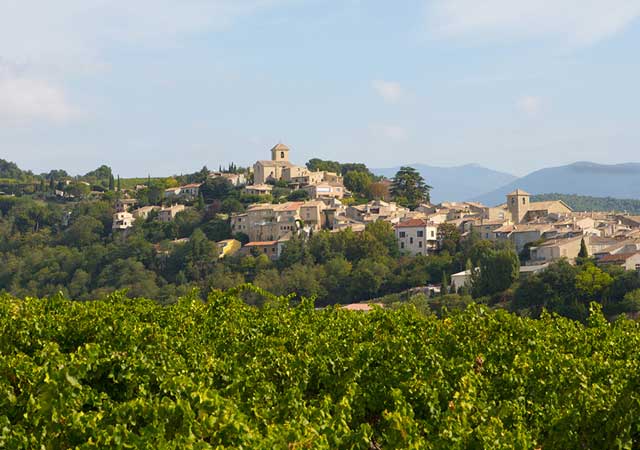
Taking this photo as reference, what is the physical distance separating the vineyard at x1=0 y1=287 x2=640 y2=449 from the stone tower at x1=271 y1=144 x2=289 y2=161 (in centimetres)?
9616

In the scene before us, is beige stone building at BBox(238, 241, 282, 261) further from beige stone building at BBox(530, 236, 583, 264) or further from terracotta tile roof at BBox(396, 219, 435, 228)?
beige stone building at BBox(530, 236, 583, 264)

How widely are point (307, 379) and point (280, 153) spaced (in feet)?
337

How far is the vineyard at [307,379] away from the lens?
1028 cm

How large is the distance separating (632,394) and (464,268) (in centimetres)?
6345

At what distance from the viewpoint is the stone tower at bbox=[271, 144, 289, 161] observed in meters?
116

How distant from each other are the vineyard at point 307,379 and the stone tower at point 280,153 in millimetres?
96159

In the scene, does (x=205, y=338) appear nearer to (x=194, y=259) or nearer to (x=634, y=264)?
(x=634, y=264)

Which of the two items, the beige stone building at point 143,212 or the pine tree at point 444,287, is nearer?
the pine tree at point 444,287

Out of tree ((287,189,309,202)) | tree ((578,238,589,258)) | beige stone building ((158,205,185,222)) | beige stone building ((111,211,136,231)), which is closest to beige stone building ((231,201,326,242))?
tree ((287,189,309,202))

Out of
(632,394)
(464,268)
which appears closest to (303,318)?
(632,394)

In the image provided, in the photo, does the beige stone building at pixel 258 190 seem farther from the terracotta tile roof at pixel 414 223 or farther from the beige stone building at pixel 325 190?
the terracotta tile roof at pixel 414 223

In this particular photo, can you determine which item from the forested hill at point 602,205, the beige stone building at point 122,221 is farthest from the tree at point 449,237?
the forested hill at point 602,205

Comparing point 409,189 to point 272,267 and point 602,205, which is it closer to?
point 272,267

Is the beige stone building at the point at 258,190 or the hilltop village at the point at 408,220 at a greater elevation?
the beige stone building at the point at 258,190
